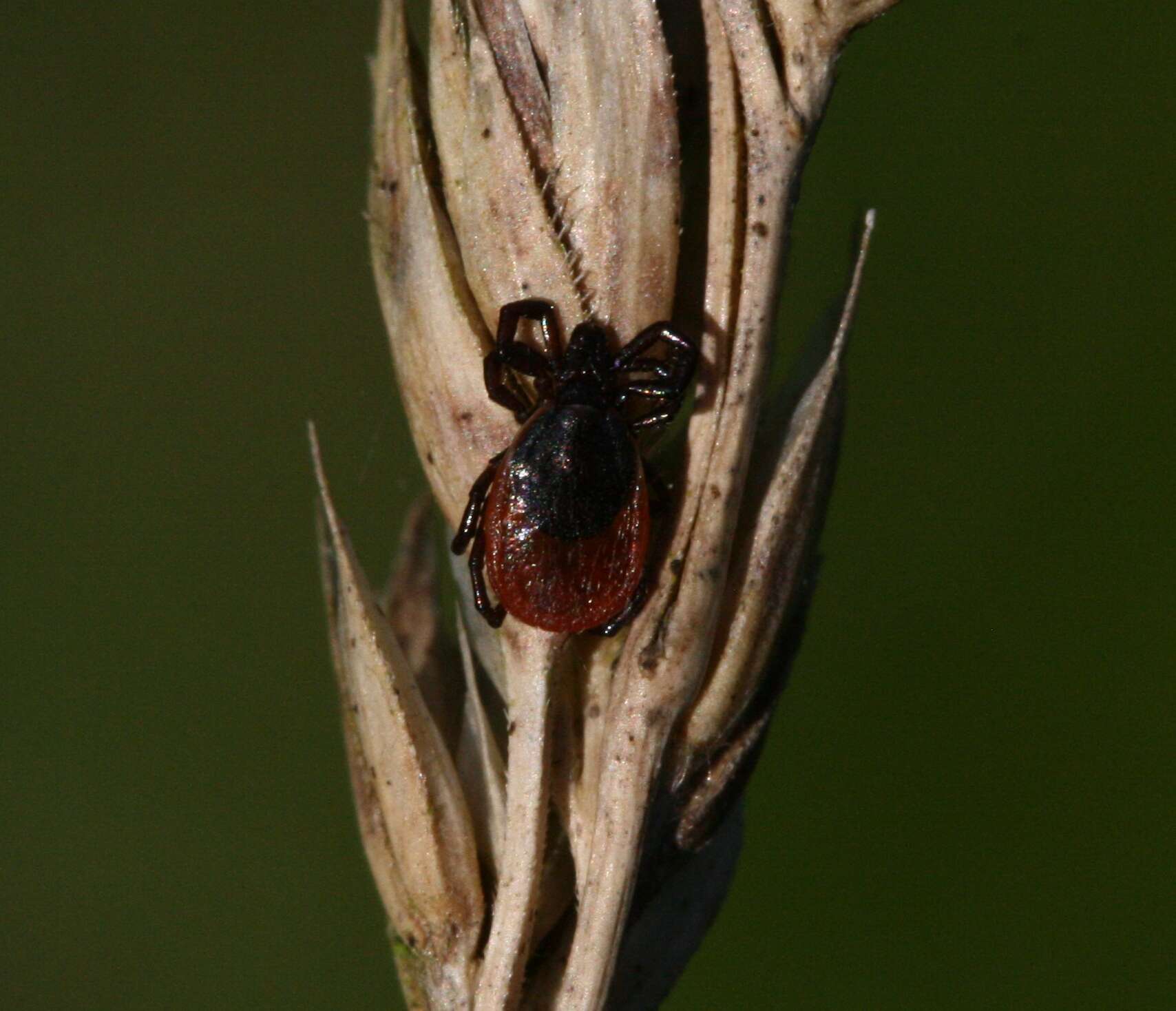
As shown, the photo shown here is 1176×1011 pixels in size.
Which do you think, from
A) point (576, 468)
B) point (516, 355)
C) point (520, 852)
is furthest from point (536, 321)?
point (520, 852)

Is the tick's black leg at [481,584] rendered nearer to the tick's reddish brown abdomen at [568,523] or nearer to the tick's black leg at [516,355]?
the tick's reddish brown abdomen at [568,523]

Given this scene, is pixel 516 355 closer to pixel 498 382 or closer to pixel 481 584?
pixel 498 382

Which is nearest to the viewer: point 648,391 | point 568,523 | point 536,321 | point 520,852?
point 520,852

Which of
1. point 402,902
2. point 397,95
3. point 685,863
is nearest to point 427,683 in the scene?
point 402,902

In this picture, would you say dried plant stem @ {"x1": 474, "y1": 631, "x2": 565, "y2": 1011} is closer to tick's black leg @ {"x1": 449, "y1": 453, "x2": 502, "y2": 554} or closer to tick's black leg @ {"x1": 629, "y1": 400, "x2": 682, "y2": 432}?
tick's black leg @ {"x1": 449, "y1": 453, "x2": 502, "y2": 554}

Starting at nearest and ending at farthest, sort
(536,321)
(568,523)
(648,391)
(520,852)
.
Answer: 1. (520,852)
2. (536,321)
3. (648,391)
4. (568,523)

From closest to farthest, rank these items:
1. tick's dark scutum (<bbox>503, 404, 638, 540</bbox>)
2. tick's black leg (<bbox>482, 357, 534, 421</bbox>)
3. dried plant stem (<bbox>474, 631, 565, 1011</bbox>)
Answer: dried plant stem (<bbox>474, 631, 565, 1011</bbox>) < tick's black leg (<bbox>482, 357, 534, 421</bbox>) < tick's dark scutum (<bbox>503, 404, 638, 540</bbox>)

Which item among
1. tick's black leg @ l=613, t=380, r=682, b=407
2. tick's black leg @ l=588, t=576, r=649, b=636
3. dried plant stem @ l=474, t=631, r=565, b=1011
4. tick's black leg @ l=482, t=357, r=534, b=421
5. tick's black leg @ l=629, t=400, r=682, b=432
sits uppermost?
tick's black leg @ l=482, t=357, r=534, b=421

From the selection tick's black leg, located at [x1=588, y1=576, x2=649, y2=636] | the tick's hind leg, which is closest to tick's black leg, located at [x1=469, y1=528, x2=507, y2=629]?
the tick's hind leg
